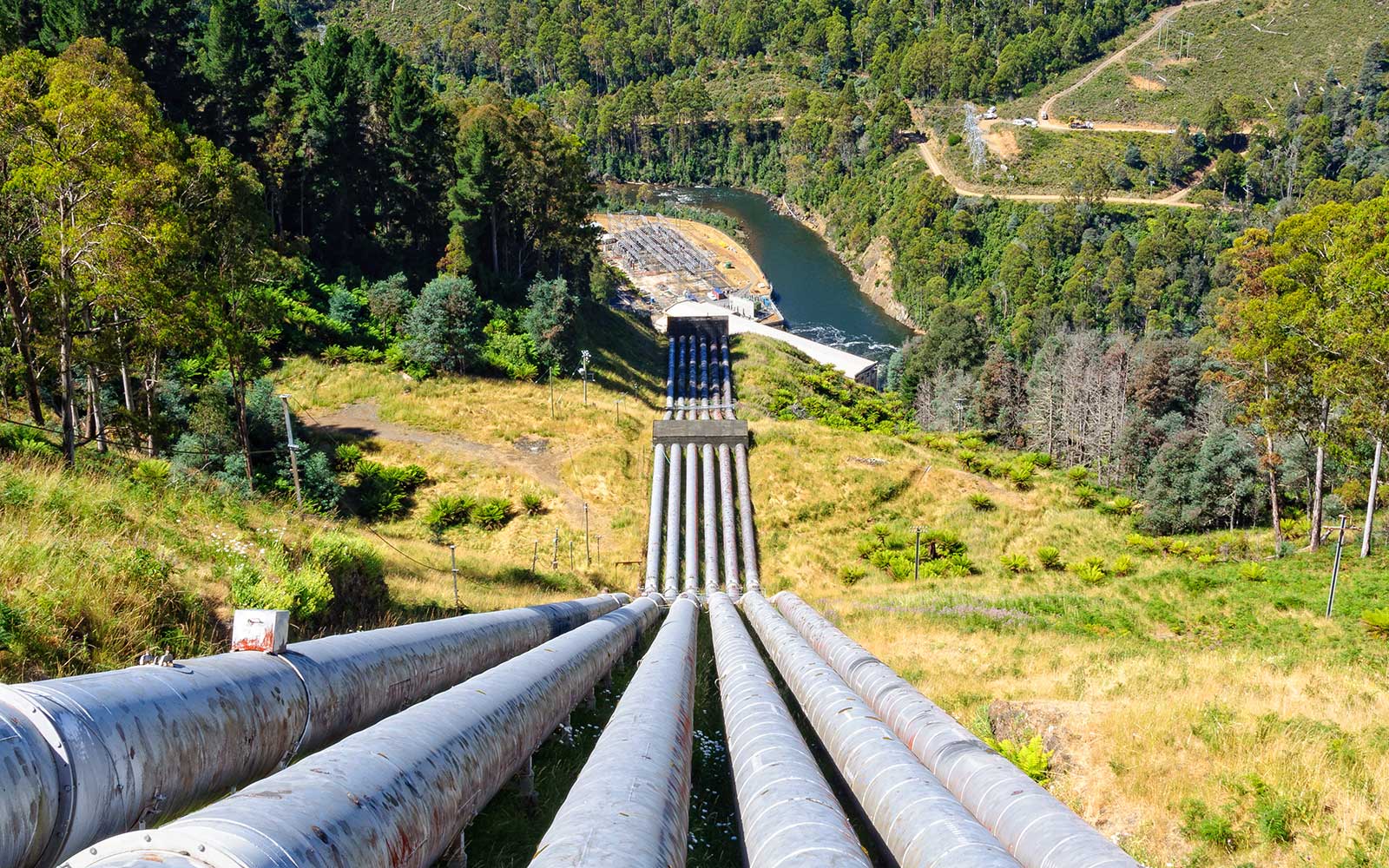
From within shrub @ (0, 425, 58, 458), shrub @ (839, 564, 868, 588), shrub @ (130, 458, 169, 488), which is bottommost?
shrub @ (839, 564, 868, 588)

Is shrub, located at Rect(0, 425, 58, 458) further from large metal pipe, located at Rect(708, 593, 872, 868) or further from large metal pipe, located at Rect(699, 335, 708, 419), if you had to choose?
large metal pipe, located at Rect(699, 335, 708, 419)

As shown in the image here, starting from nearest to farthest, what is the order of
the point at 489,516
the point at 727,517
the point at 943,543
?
the point at 489,516
the point at 943,543
the point at 727,517

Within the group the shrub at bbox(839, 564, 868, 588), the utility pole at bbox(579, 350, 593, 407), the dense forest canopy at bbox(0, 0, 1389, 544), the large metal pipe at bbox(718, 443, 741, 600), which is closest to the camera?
the dense forest canopy at bbox(0, 0, 1389, 544)

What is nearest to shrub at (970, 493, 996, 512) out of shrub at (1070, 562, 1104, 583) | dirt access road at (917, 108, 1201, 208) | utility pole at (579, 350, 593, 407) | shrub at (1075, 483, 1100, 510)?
shrub at (1075, 483, 1100, 510)

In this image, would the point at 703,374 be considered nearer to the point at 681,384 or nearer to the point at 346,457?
the point at 681,384

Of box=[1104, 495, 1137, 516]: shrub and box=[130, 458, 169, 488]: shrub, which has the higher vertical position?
box=[130, 458, 169, 488]: shrub

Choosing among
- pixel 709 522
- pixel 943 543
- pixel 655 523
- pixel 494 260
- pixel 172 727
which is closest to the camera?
pixel 172 727

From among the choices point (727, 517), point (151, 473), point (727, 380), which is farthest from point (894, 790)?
point (727, 380)
